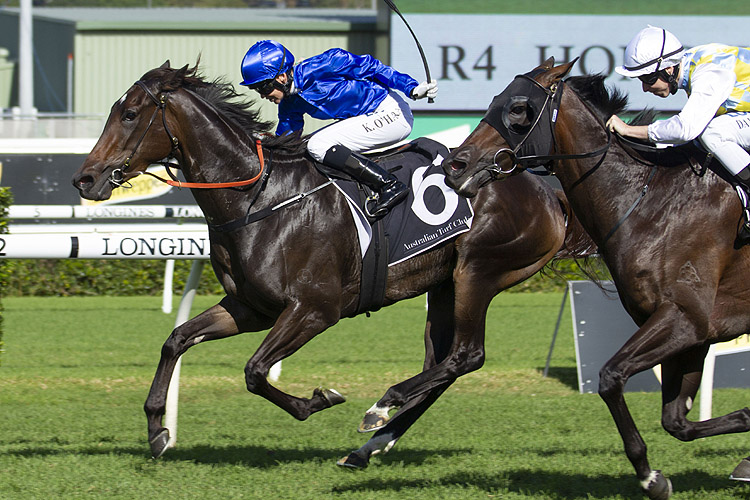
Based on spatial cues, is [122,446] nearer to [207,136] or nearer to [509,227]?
[207,136]

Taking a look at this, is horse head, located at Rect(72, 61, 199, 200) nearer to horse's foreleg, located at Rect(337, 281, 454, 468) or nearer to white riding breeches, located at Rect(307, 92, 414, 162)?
white riding breeches, located at Rect(307, 92, 414, 162)

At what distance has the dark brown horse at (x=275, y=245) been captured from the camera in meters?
4.18

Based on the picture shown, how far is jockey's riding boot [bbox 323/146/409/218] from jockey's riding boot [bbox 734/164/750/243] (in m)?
1.40

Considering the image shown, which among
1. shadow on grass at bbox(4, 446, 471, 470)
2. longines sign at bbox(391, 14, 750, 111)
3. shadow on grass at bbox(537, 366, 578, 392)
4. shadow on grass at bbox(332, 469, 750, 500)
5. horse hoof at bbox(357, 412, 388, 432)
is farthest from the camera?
longines sign at bbox(391, 14, 750, 111)

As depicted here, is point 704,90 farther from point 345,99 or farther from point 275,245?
point 275,245

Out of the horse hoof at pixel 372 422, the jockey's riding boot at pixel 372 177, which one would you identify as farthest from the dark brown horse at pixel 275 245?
the jockey's riding boot at pixel 372 177

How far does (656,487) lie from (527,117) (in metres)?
1.41

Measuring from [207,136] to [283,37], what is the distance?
17.3 metres

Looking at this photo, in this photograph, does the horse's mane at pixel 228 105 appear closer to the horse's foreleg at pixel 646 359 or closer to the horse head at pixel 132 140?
the horse head at pixel 132 140

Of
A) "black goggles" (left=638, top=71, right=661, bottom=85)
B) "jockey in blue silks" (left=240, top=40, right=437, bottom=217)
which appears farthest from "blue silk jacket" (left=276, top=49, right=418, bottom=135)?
"black goggles" (left=638, top=71, right=661, bottom=85)

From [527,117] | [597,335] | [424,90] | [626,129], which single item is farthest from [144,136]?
[597,335]

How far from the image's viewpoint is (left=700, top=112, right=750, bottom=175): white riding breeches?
12.0ft

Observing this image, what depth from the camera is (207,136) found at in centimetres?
432

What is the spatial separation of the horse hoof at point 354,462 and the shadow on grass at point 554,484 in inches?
6.8
